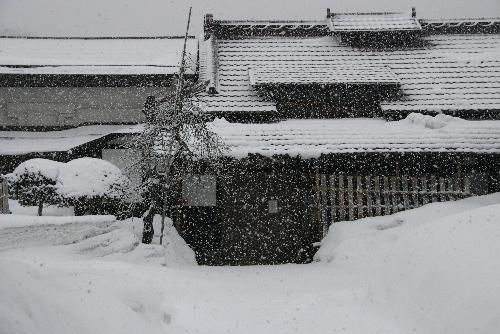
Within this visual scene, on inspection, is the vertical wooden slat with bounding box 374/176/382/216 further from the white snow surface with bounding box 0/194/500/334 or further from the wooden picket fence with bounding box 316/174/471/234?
the white snow surface with bounding box 0/194/500/334

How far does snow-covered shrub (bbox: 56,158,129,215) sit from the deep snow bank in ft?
15.4

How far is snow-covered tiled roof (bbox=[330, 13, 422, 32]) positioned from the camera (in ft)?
48.4

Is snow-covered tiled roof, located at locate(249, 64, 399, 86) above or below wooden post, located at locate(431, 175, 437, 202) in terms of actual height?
above

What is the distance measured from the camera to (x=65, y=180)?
7805 mm

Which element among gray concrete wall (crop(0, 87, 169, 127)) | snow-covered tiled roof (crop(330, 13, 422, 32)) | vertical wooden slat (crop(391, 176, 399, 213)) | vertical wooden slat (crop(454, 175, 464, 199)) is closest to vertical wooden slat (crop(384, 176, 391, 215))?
vertical wooden slat (crop(391, 176, 399, 213))

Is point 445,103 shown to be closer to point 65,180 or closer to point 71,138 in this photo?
point 65,180

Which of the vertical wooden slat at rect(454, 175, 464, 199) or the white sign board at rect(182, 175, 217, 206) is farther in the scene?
the white sign board at rect(182, 175, 217, 206)

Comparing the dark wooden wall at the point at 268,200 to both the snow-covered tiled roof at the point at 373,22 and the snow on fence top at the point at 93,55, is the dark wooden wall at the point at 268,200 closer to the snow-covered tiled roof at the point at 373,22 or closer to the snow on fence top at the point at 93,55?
the snow on fence top at the point at 93,55

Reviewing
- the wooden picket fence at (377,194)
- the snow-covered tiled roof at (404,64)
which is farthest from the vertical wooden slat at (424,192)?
the snow-covered tiled roof at (404,64)

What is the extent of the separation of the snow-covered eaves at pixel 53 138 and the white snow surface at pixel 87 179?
376 cm

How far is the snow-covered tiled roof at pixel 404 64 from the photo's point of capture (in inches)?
479

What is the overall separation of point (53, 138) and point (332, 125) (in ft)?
28.7

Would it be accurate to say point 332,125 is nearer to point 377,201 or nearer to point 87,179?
point 377,201

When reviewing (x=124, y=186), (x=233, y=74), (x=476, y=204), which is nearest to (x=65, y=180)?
(x=124, y=186)
